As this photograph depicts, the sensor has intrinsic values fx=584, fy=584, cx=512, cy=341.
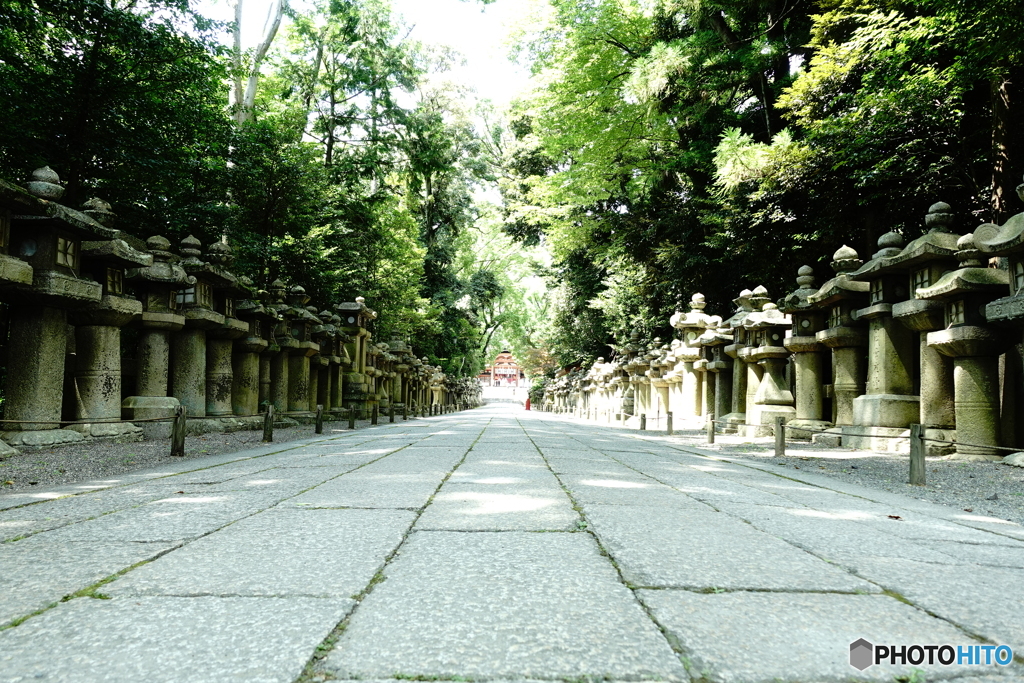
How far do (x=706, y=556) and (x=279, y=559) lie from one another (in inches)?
67.0

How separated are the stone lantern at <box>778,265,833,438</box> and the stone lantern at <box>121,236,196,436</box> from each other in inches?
365

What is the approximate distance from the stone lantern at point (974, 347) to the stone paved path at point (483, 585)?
322 centimetres

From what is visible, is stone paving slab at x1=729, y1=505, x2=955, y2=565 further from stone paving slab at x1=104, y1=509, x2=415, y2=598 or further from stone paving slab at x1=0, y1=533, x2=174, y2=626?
stone paving slab at x1=0, y1=533, x2=174, y2=626

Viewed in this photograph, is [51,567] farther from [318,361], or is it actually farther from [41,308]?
[318,361]

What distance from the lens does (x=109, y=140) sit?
1077 cm

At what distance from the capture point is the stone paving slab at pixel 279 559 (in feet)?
6.27

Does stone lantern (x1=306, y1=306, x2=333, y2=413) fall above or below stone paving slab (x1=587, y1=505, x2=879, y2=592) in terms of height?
above

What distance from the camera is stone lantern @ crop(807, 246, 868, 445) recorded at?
27.5 feet

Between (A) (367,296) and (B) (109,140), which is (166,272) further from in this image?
(A) (367,296)

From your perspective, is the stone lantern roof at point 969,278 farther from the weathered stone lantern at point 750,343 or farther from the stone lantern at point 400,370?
the stone lantern at point 400,370

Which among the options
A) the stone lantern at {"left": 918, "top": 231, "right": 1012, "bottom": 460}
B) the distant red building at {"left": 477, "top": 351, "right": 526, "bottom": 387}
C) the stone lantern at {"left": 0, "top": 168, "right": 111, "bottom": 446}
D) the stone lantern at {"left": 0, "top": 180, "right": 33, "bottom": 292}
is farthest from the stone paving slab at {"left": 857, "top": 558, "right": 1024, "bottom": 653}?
the distant red building at {"left": 477, "top": 351, "right": 526, "bottom": 387}

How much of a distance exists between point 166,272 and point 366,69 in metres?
15.3

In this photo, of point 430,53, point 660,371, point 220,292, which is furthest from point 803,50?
point 430,53

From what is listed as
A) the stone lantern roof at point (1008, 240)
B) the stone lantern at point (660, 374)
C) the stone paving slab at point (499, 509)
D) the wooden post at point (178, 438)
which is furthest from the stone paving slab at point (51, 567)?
the stone lantern at point (660, 374)
